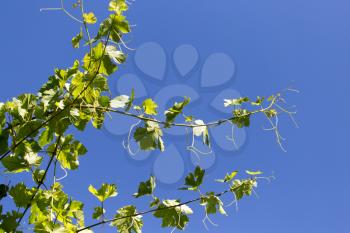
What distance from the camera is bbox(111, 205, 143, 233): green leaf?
2172 millimetres

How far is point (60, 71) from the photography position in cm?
184

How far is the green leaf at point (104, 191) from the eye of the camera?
2100 millimetres

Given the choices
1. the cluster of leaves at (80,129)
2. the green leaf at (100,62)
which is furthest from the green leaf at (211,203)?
the green leaf at (100,62)

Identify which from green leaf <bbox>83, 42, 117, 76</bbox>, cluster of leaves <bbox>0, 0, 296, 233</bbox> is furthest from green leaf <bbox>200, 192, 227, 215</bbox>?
green leaf <bbox>83, 42, 117, 76</bbox>

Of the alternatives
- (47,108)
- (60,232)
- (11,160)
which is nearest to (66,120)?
(47,108)

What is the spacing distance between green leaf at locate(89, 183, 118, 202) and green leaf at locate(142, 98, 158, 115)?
407mm

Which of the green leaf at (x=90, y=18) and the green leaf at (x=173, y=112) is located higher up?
the green leaf at (x=90, y=18)

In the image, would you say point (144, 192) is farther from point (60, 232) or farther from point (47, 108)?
point (47, 108)

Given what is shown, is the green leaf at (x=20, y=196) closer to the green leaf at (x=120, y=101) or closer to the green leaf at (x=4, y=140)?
the green leaf at (x=4, y=140)

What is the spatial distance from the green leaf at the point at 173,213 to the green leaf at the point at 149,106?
A: 0.45 metres

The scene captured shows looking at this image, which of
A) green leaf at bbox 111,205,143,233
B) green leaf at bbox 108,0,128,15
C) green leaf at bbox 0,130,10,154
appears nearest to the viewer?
green leaf at bbox 108,0,128,15

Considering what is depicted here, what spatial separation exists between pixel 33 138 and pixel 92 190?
37 cm

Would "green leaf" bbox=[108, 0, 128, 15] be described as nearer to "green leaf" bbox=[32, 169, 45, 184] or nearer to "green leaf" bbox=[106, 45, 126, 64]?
"green leaf" bbox=[106, 45, 126, 64]

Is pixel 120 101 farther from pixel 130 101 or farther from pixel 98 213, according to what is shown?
pixel 98 213
